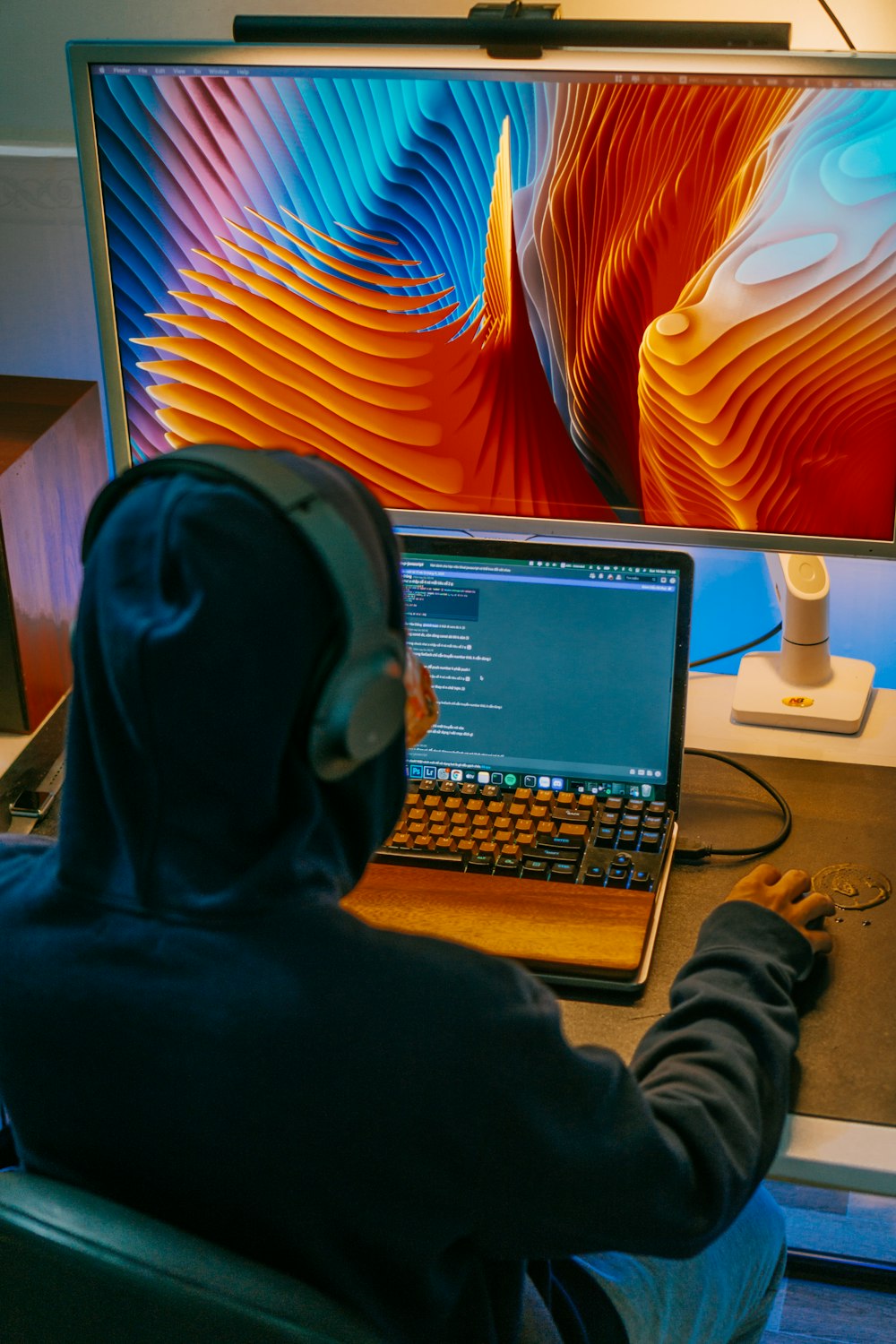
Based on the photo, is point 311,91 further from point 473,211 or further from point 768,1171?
point 768,1171

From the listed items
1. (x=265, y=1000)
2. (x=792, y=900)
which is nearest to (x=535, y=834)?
(x=792, y=900)

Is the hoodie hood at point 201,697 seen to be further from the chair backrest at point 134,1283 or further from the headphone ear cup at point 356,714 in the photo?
the chair backrest at point 134,1283

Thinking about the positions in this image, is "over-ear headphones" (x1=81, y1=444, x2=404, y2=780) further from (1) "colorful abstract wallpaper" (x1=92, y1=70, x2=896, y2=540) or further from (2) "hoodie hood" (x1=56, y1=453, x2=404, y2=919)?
(1) "colorful abstract wallpaper" (x1=92, y1=70, x2=896, y2=540)

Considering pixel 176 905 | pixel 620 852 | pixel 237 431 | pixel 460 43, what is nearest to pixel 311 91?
pixel 460 43

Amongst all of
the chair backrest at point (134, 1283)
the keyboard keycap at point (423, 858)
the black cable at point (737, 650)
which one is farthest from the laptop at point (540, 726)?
the chair backrest at point (134, 1283)

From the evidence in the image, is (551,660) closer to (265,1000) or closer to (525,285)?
(525,285)

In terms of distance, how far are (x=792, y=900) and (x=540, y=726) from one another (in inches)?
11.6

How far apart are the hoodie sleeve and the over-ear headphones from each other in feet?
0.55

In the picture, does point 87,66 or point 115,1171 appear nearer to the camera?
point 115,1171

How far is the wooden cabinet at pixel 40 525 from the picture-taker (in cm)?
133

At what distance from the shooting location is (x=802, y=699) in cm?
144

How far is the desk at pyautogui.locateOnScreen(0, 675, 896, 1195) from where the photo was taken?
898 mm

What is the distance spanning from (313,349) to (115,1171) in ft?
2.76

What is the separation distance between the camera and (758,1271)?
107cm
